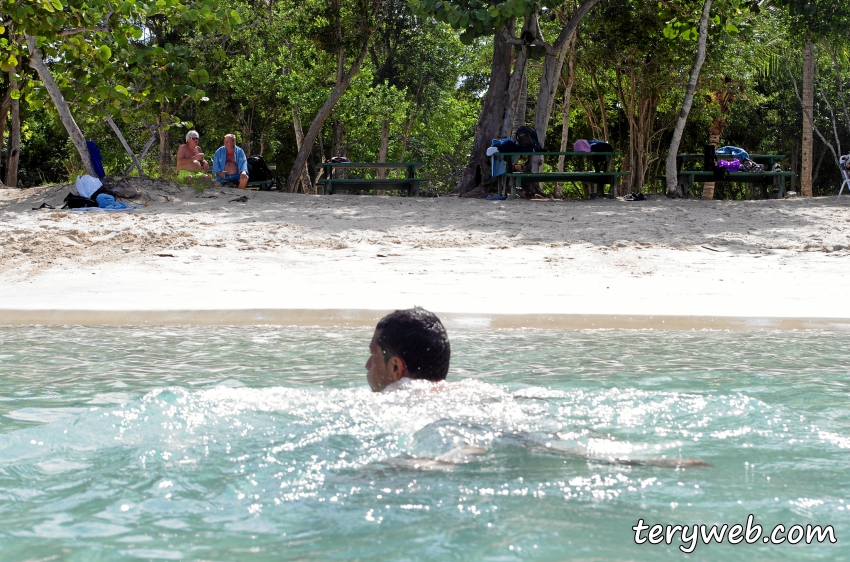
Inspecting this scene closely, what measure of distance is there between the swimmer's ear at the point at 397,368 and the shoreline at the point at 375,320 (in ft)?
9.59

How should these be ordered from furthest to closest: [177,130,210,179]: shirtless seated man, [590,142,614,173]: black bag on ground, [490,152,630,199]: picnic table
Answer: [590,142,614,173]: black bag on ground < [177,130,210,179]: shirtless seated man < [490,152,630,199]: picnic table

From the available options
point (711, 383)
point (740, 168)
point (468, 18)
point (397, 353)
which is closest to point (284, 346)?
point (397, 353)

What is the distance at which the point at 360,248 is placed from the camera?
11531 millimetres

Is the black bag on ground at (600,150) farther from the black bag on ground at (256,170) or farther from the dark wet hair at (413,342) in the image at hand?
the dark wet hair at (413,342)

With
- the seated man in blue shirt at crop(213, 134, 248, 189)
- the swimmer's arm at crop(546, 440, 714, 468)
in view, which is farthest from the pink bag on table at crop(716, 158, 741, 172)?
the swimmer's arm at crop(546, 440, 714, 468)

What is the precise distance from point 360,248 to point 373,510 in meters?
8.36

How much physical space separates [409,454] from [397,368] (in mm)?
523

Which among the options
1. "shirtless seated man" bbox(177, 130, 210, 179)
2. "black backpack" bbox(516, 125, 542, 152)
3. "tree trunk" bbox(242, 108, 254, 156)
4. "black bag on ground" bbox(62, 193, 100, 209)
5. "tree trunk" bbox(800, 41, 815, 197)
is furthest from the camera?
"tree trunk" bbox(242, 108, 254, 156)

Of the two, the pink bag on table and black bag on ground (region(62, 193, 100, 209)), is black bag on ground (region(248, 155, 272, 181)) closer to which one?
black bag on ground (region(62, 193, 100, 209))

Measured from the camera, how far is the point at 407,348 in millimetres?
4340

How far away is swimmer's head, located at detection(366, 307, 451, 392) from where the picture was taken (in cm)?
432

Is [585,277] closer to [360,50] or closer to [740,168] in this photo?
[740,168]

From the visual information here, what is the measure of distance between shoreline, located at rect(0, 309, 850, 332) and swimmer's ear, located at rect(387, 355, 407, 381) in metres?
2.92

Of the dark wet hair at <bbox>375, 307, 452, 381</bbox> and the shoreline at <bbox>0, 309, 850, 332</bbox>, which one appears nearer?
the dark wet hair at <bbox>375, 307, 452, 381</bbox>
